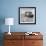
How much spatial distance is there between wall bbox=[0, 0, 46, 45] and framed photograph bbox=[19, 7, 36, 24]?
10 cm

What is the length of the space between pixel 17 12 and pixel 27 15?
1.15ft

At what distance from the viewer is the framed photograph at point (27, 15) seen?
443 cm

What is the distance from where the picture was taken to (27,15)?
14.6 feet

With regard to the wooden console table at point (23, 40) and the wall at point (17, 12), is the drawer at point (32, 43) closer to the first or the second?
the wooden console table at point (23, 40)

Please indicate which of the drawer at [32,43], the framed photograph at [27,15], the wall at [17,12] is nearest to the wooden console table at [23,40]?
the drawer at [32,43]

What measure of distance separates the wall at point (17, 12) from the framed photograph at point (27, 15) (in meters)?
0.10

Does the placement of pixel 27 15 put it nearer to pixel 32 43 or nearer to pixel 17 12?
pixel 17 12

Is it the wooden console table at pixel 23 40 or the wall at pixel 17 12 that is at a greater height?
the wall at pixel 17 12

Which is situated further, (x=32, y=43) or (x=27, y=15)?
(x=27, y=15)

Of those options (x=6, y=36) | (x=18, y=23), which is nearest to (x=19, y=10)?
(x=18, y=23)

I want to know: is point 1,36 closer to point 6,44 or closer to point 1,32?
point 1,32

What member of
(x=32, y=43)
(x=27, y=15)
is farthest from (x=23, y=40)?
(x=27, y=15)

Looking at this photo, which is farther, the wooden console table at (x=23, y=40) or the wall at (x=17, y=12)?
the wall at (x=17, y=12)

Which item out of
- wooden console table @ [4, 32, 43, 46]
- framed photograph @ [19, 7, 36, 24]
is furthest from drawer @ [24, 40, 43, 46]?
framed photograph @ [19, 7, 36, 24]
